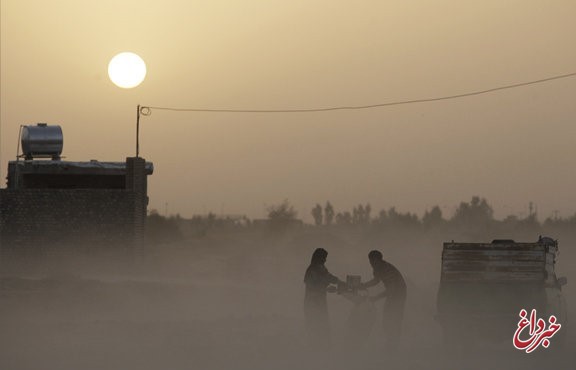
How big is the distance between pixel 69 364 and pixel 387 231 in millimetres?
83967

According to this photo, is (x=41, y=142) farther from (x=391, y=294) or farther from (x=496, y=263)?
(x=391, y=294)

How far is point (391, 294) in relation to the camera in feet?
66.8

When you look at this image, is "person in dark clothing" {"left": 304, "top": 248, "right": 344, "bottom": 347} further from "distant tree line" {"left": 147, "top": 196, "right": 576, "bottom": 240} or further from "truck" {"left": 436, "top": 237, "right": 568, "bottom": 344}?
"distant tree line" {"left": 147, "top": 196, "right": 576, "bottom": 240}

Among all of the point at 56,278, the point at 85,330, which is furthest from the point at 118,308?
the point at 85,330

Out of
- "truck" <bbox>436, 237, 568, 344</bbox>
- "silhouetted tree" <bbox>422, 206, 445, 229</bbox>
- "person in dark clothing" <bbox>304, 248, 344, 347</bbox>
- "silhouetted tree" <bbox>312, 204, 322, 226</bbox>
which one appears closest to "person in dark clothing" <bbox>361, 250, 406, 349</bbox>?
"person in dark clothing" <bbox>304, 248, 344, 347</bbox>

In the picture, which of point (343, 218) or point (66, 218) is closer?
point (66, 218)

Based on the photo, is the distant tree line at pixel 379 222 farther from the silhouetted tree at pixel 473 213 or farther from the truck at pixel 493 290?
the truck at pixel 493 290

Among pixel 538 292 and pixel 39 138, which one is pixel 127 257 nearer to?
pixel 39 138

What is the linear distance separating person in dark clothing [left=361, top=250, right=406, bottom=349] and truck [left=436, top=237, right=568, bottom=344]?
4.90 feet

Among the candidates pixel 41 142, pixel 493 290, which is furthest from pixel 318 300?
pixel 41 142

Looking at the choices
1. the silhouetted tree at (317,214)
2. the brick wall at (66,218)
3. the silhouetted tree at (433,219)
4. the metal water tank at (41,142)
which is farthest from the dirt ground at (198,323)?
the silhouetted tree at (317,214)

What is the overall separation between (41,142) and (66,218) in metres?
5.89

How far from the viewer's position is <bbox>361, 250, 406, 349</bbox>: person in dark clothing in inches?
798

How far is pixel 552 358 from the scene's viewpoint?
832 inches
